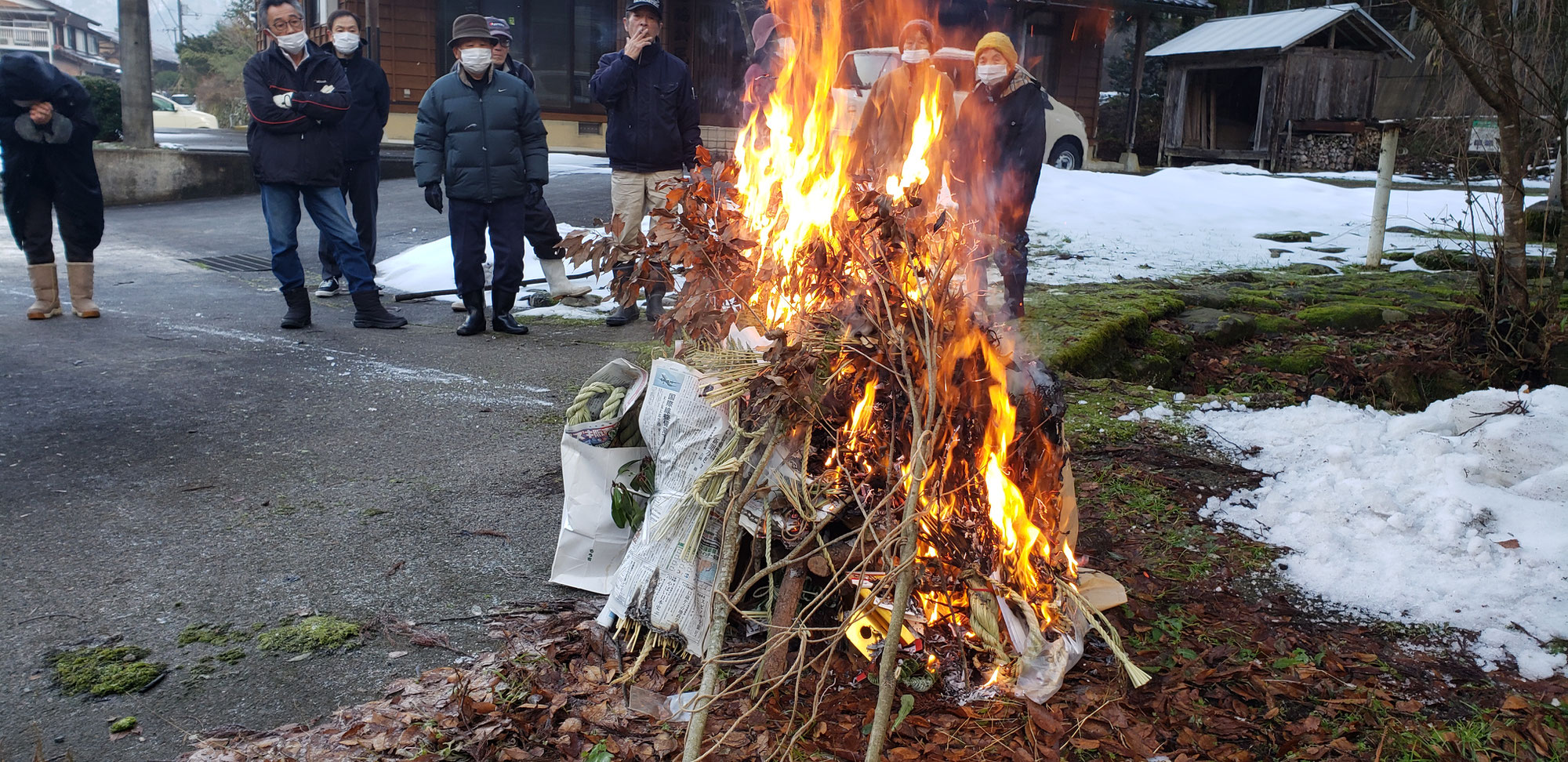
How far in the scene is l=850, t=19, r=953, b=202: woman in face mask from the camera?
125 inches

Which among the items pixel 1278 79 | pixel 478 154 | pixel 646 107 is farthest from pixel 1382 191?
pixel 1278 79

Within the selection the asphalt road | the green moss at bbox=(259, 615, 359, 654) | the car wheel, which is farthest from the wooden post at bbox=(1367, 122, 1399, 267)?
the green moss at bbox=(259, 615, 359, 654)

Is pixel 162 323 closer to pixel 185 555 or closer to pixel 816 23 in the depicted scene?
pixel 185 555

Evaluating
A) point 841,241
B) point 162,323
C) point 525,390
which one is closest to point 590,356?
point 525,390

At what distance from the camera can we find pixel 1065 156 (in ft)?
56.7

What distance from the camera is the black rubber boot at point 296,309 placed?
21.4 ft

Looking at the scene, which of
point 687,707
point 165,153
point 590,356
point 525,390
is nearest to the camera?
point 687,707

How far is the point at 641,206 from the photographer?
274 inches

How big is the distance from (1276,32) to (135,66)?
70.1 feet

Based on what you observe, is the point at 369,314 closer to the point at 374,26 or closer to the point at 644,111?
the point at 644,111

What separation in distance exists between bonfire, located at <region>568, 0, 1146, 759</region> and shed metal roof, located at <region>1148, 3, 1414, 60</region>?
21.7m

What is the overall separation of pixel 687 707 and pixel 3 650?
71.2 inches

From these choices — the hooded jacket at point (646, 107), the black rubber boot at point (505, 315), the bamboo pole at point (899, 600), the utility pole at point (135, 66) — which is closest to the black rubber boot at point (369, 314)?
the black rubber boot at point (505, 315)

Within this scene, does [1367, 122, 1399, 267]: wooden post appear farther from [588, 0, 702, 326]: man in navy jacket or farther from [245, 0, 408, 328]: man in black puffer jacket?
[245, 0, 408, 328]: man in black puffer jacket
